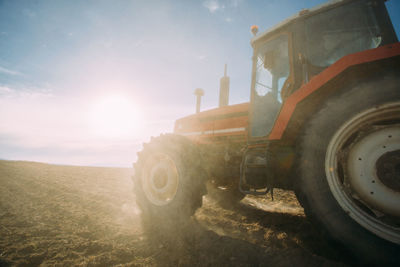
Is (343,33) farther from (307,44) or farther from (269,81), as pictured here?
(269,81)

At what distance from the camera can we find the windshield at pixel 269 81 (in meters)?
2.48

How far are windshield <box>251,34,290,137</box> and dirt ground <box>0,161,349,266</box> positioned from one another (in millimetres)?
1264

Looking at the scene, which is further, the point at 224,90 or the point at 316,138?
the point at 224,90

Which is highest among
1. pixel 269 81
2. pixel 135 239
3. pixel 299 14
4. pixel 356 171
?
pixel 299 14

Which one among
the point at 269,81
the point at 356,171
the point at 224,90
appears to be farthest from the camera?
the point at 224,90

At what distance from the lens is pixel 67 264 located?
4.20 feet

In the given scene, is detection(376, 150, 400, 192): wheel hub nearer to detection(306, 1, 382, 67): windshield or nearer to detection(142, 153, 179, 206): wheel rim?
detection(306, 1, 382, 67): windshield

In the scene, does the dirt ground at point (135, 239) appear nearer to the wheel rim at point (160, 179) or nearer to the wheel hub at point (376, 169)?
the wheel rim at point (160, 179)

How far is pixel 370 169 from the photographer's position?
130cm

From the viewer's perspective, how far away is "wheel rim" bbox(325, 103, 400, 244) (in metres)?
1.20

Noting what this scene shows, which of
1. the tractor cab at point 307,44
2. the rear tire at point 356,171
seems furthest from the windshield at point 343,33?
the rear tire at point 356,171

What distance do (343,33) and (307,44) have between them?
1.19 ft

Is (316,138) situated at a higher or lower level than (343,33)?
lower

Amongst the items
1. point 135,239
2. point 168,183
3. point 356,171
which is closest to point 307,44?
point 356,171
